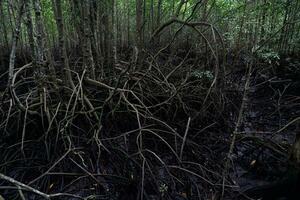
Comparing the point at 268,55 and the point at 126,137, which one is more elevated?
the point at 268,55

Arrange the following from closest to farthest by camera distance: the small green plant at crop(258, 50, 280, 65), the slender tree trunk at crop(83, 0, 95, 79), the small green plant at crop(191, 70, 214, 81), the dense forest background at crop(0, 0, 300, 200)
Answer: the dense forest background at crop(0, 0, 300, 200) < the slender tree trunk at crop(83, 0, 95, 79) < the small green plant at crop(191, 70, 214, 81) < the small green plant at crop(258, 50, 280, 65)

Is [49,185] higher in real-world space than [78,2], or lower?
lower

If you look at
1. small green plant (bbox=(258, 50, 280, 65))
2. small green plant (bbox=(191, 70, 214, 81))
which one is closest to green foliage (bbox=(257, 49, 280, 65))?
small green plant (bbox=(258, 50, 280, 65))

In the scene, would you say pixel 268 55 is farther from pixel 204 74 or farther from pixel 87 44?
pixel 87 44

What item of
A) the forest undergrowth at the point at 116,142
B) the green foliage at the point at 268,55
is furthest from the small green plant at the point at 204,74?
the green foliage at the point at 268,55

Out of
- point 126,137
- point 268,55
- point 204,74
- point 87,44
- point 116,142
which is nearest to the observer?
point 116,142

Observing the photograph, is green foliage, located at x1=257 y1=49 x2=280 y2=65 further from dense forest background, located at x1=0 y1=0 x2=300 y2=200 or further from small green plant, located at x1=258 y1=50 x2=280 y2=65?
dense forest background, located at x1=0 y1=0 x2=300 y2=200

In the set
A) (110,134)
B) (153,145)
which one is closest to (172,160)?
(153,145)

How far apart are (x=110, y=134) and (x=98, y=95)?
563mm

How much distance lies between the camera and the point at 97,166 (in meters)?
2.66

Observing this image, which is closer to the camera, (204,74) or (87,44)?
(87,44)

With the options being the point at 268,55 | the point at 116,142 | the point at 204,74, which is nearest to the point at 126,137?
the point at 116,142

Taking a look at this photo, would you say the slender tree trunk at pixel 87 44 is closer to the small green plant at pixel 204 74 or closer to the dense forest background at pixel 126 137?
the dense forest background at pixel 126 137

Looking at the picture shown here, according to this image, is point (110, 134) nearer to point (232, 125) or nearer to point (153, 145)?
point (153, 145)
